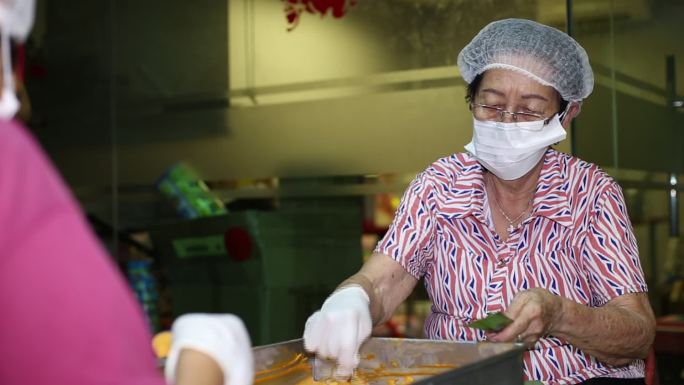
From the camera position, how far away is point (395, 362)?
1.51 m

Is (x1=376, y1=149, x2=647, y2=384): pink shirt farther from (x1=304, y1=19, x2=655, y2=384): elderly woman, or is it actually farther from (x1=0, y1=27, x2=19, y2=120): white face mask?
(x1=0, y1=27, x2=19, y2=120): white face mask

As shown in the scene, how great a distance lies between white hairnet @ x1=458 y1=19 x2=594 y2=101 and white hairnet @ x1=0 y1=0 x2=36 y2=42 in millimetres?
1452

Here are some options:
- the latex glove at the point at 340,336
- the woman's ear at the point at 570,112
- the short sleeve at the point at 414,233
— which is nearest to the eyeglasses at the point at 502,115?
the woman's ear at the point at 570,112

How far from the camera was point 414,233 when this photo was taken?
81.6 inches

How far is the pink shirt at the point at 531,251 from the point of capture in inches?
76.7

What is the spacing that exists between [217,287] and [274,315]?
311 mm

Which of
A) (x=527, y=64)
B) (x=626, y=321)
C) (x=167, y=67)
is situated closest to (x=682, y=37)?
(x=527, y=64)

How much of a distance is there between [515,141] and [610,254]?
1.08ft

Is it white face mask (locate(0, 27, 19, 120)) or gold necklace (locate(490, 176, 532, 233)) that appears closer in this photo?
white face mask (locate(0, 27, 19, 120))

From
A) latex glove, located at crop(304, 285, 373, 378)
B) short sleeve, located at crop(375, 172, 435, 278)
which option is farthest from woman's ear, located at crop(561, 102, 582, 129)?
latex glove, located at crop(304, 285, 373, 378)

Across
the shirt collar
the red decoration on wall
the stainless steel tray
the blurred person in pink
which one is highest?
the red decoration on wall

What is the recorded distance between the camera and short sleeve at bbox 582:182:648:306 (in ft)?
6.34

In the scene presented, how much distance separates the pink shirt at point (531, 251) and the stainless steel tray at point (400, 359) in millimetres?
511

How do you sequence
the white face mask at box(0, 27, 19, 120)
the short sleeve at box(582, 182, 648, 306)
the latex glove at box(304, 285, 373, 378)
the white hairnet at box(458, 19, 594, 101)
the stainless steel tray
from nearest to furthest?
the white face mask at box(0, 27, 19, 120), the stainless steel tray, the latex glove at box(304, 285, 373, 378), the short sleeve at box(582, 182, 648, 306), the white hairnet at box(458, 19, 594, 101)
